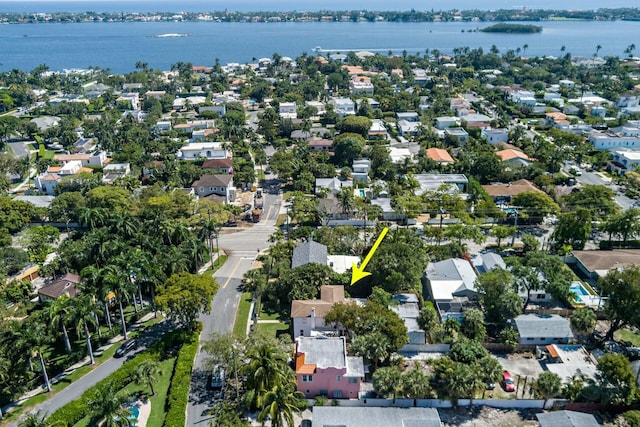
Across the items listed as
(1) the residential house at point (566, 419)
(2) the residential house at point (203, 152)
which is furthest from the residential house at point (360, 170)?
(1) the residential house at point (566, 419)

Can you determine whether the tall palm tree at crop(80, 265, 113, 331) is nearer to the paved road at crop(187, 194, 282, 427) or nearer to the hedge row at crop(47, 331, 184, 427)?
the hedge row at crop(47, 331, 184, 427)

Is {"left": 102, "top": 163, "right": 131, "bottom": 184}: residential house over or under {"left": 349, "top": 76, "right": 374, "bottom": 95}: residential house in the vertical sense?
under

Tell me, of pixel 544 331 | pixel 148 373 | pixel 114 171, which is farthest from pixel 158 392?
pixel 114 171

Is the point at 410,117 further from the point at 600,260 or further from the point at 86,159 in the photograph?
the point at 86,159

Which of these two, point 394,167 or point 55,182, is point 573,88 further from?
point 55,182

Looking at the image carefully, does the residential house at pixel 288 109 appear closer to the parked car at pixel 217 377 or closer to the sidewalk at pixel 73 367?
the sidewalk at pixel 73 367

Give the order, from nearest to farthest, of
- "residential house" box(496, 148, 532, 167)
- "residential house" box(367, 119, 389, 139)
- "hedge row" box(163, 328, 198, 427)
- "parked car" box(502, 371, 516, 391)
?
1. "hedge row" box(163, 328, 198, 427)
2. "parked car" box(502, 371, 516, 391)
3. "residential house" box(496, 148, 532, 167)
4. "residential house" box(367, 119, 389, 139)

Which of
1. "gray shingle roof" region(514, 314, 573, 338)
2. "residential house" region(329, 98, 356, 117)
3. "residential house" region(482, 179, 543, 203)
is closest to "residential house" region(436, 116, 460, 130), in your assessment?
"residential house" region(329, 98, 356, 117)
